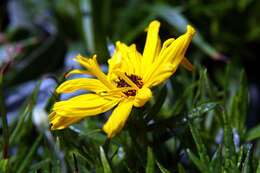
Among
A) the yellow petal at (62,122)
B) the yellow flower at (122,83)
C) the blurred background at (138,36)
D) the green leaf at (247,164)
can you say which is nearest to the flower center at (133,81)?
the yellow flower at (122,83)

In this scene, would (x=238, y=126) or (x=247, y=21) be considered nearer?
(x=238, y=126)

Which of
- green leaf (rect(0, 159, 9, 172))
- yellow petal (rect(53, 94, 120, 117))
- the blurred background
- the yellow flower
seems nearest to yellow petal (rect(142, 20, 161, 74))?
the yellow flower

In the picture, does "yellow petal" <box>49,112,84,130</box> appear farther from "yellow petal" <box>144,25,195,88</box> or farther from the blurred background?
the blurred background

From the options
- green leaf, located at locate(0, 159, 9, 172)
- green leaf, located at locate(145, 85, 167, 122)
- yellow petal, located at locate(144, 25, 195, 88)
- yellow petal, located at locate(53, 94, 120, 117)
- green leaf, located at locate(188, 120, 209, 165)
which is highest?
green leaf, located at locate(0, 159, 9, 172)

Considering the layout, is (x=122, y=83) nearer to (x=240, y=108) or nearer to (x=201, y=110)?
(x=201, y=110)

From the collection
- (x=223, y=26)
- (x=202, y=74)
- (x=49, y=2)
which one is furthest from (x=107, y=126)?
(x=49, y=2)

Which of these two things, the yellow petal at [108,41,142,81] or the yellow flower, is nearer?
the yellow flower

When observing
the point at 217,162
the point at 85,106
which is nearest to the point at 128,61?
the point at 85,106

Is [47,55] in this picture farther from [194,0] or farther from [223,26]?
[223,26]

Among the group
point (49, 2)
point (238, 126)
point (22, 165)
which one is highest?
point (49, 2)
